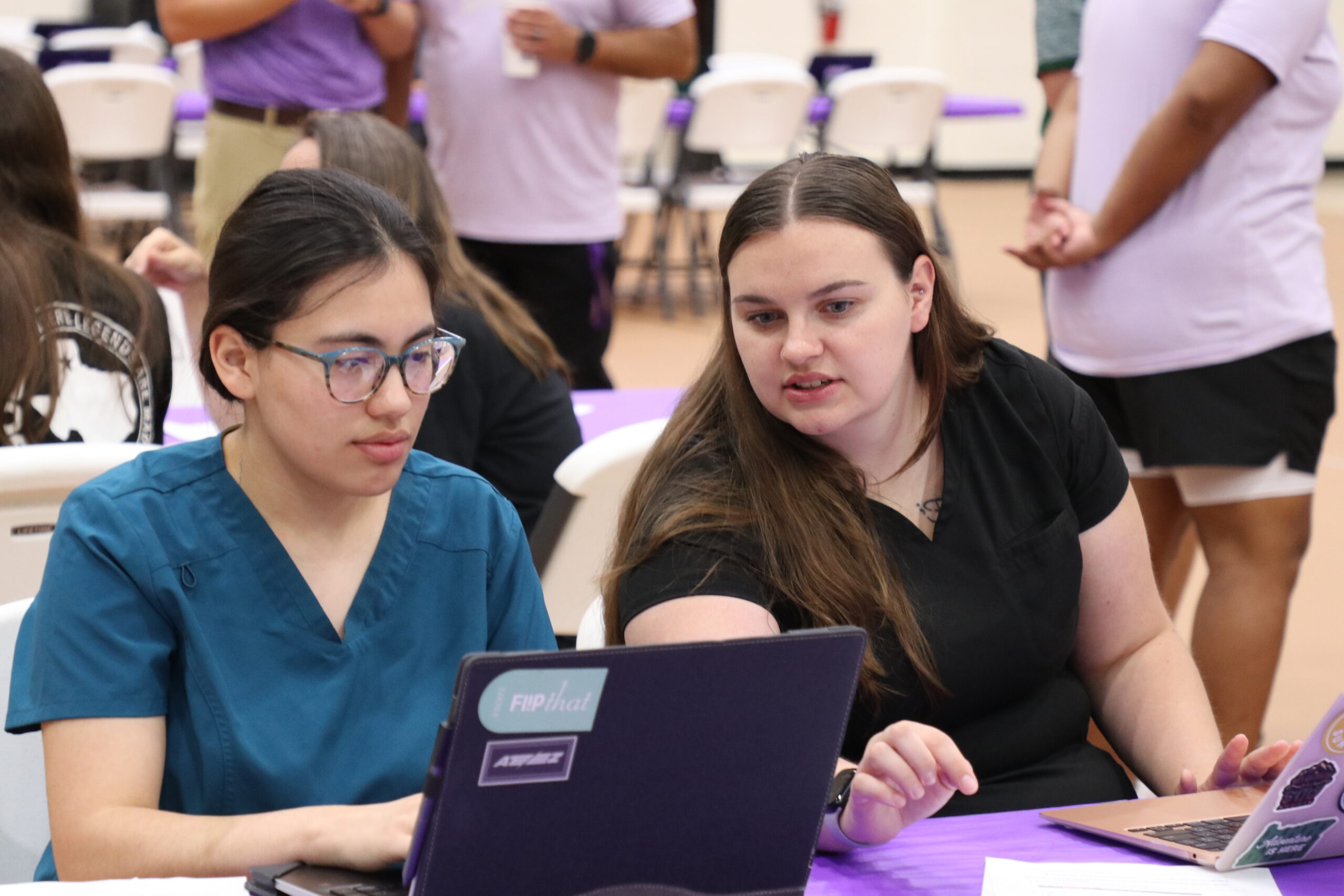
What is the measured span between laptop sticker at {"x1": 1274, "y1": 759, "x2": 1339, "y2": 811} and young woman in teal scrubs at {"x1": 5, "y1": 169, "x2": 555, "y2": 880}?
702mm

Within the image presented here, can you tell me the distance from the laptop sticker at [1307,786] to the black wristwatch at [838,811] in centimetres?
33

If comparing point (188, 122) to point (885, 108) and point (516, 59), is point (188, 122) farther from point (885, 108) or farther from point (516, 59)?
point (516, 59)

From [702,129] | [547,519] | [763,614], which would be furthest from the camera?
[702,129]

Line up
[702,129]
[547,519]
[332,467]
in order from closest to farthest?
[332,467] < [547,519] < [702,129]

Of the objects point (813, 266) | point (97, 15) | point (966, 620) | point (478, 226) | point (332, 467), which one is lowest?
point (97, 15)

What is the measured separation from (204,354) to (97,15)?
31.8ft

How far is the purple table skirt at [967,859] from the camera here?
118cm

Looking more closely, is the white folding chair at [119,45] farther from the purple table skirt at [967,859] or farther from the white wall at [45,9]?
the purple table skirt at [967,859]

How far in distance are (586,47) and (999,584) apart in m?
2.01

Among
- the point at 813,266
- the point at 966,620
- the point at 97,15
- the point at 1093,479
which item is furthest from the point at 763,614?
the point at 97,15

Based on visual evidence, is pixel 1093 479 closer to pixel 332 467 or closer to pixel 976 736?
pixel 976 736

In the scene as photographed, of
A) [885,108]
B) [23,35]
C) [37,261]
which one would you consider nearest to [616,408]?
[37,261]

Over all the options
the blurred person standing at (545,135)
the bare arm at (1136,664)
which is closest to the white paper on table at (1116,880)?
the bare arm at (1136,664)

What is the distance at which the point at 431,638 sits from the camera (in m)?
1.38
